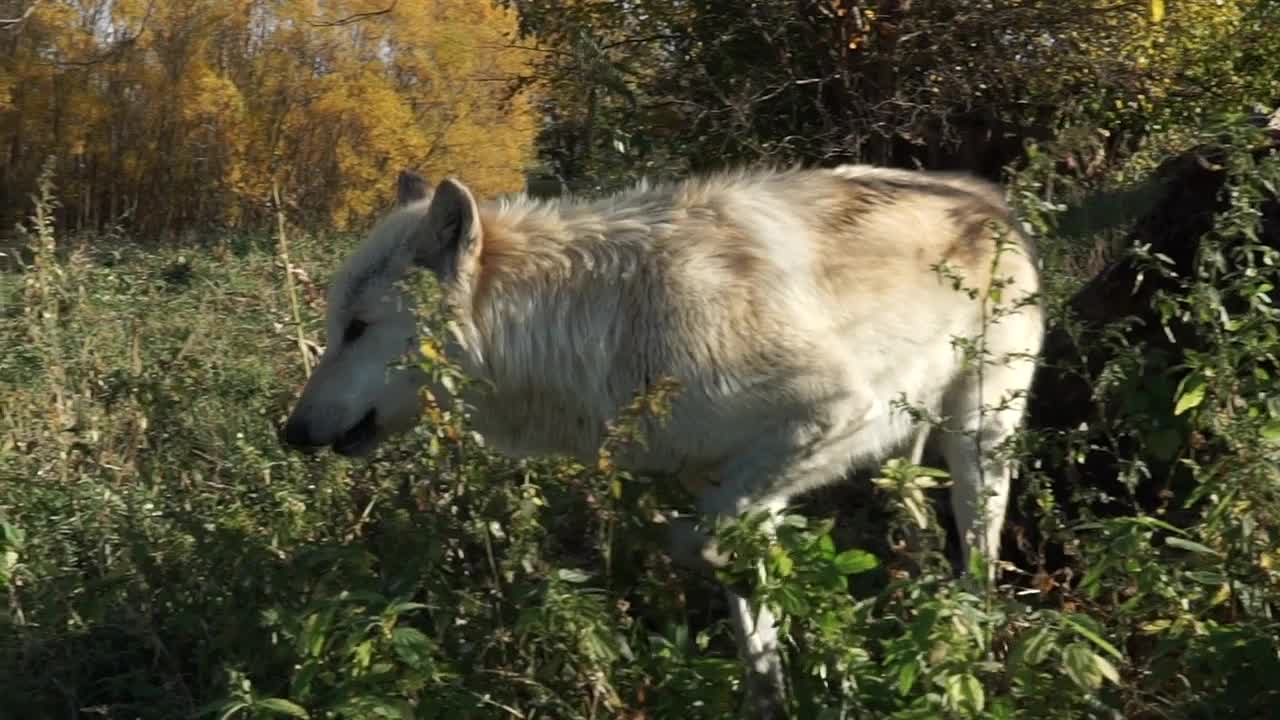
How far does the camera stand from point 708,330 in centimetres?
456

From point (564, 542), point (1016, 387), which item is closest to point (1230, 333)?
point (1016, 387)

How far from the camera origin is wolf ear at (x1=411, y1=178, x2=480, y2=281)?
15.5ft

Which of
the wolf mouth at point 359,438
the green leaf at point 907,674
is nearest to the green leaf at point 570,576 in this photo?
the green leaf at point 907,674

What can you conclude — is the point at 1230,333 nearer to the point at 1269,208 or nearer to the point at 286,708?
the point at 1269,208

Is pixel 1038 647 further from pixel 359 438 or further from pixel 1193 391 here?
pixel 359 438

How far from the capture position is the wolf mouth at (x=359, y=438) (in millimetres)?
4793

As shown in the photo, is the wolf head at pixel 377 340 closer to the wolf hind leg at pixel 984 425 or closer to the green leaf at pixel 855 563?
the green leaf at pixel 855 563

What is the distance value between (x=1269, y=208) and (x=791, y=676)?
303cm

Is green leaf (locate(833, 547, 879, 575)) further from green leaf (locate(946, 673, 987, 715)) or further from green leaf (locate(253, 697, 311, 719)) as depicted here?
green leaf (locate(253, 697, 311, 719))

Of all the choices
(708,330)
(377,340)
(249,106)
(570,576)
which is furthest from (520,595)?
(249,106)

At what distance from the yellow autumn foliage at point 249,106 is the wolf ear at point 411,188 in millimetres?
9449

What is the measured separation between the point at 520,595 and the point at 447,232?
136cm

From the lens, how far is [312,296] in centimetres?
561

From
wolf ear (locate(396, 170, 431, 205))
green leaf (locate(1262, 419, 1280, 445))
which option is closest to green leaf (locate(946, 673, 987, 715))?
green leaf (locate(1262, 419, 1280, 445))
